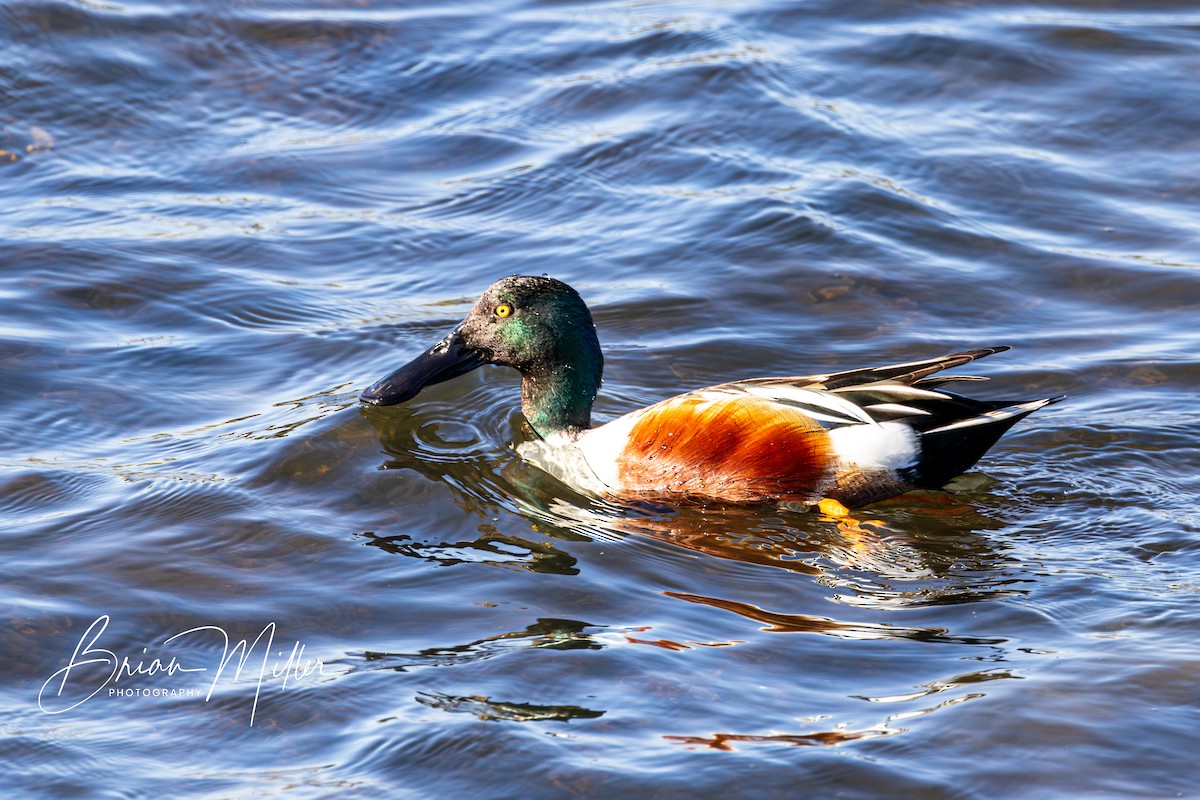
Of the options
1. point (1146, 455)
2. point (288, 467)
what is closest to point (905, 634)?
point (1146, 455)

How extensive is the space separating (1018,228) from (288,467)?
500 centimetres

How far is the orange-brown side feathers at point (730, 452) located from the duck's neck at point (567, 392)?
1.83 feet

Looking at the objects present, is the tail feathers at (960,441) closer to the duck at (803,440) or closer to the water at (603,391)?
the duck at (803,440)

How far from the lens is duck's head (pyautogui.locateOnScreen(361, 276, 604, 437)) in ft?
23.0

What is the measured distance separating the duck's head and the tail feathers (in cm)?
160

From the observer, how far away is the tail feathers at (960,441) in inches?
244

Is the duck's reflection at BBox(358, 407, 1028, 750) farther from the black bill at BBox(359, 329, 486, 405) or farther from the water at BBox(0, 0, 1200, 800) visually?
the black bill at BBox(359, 329, 486, 405)

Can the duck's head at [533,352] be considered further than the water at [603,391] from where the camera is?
Yes

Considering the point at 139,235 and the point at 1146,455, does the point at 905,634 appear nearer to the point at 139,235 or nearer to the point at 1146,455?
the point at 1146,455

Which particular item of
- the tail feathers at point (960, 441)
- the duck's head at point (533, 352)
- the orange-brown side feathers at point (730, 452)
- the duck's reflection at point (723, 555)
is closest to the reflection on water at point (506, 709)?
the duck's reflection at point (723, 555)

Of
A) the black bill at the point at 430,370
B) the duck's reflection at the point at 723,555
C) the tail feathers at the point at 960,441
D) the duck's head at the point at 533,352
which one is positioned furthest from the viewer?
the black bill at the point at 430,370

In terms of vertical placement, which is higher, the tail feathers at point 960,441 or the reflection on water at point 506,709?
the tail feathers at point 960,441

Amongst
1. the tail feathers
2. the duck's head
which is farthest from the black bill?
the tail feathers

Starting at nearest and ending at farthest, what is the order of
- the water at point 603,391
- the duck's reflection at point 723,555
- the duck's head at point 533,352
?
1. the water at point 603,391
2. the duck's reflection at point 723,555
3. the duck's head at point 533,352
